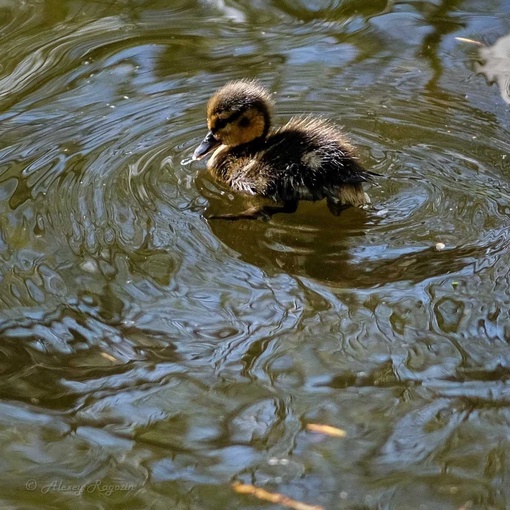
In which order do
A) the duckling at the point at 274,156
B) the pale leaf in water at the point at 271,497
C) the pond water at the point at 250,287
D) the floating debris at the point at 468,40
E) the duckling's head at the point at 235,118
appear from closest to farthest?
the pale leaf in water at the point at 271,497
the pond water at the point at 250,287
the duckling at the point at 274,156
the duckling's head at the point at 235,118
the floating debris at the point at 468,40

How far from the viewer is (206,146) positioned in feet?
12.7

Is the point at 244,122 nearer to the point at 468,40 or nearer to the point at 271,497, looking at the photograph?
the point at 468,40

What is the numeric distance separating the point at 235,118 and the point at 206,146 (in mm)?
163

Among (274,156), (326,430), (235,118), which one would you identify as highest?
(235,118)

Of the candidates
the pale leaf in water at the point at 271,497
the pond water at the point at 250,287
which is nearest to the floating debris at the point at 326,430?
the pond water at the point at 250,287

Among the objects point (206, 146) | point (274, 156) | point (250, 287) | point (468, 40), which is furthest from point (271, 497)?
point (468, 40)

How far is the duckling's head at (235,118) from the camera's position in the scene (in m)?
3.86

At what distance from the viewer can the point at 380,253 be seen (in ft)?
10.8

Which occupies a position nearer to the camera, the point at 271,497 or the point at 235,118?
the point at 271,497

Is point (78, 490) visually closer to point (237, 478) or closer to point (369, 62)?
point (237, 478)

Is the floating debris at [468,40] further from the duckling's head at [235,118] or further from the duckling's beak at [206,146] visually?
the duckling's beak at [206,146]

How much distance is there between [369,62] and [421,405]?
2.50m

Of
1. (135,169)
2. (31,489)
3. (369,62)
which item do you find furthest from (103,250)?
(369,62)

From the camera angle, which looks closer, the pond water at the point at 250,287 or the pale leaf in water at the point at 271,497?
the pale leaf in water at the point at 271,497
